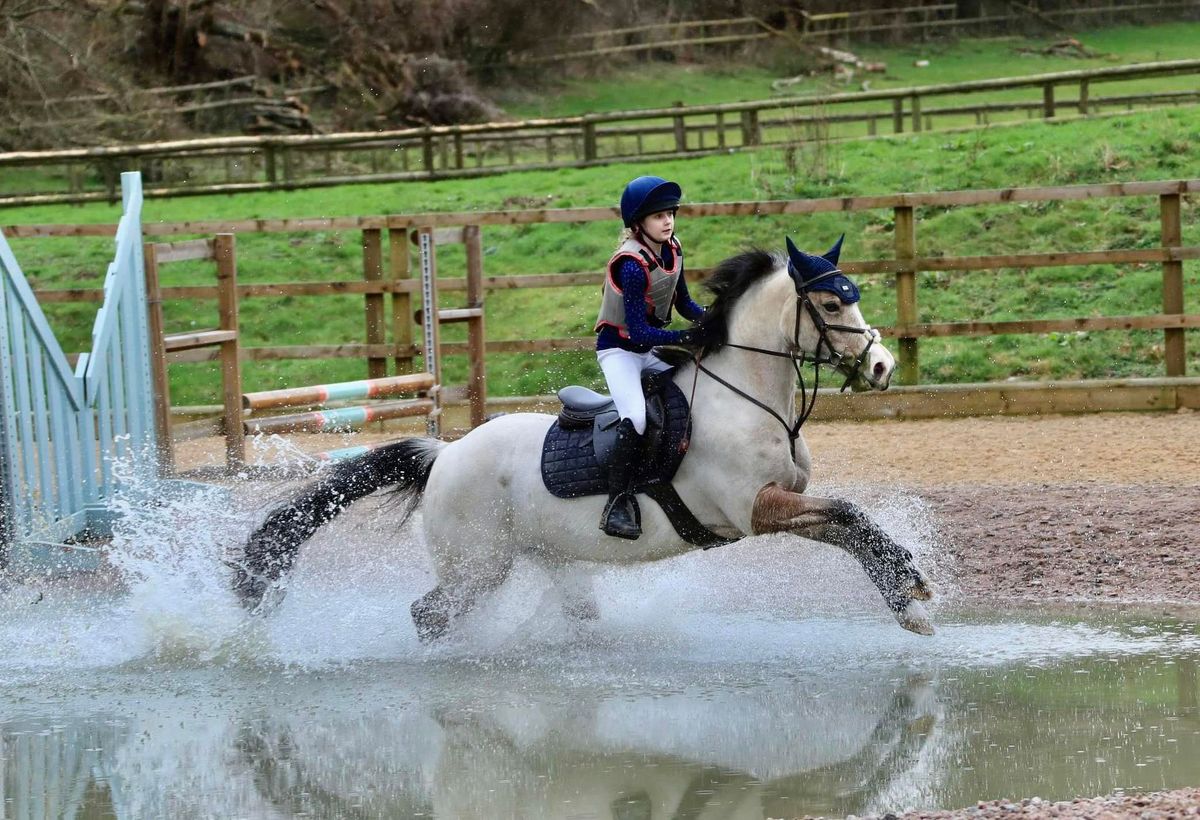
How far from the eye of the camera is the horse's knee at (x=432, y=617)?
570cm

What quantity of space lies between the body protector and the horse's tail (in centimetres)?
95

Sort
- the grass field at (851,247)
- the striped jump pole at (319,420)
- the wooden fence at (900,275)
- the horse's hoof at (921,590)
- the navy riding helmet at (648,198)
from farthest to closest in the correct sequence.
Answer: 1. the grass field at (851,247)
2. the wooden fence at (900,275)
3. the striped jump pole at (319,420)
4. the navy riding helmet at (648,198)
5. the horse's hoof at (921,590)

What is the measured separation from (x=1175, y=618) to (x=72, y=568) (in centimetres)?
504

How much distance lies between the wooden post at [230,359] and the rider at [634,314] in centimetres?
372

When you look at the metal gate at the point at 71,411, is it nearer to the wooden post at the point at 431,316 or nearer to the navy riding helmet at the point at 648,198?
the wooden post at the point at 431,316

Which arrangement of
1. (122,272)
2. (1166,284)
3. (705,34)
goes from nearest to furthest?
(122,272) < (1166,284) < (705,34)

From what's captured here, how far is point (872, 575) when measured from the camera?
203 inches

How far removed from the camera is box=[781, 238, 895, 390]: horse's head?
5133mm

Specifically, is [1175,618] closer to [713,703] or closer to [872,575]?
[872,575]

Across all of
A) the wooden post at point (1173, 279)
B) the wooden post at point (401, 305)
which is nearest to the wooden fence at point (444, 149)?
the wooden post at point (1173, 279)

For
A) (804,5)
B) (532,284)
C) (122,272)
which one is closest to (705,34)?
(804,5)

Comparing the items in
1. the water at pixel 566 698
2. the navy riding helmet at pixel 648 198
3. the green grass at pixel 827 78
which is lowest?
the water at pixel 566 698

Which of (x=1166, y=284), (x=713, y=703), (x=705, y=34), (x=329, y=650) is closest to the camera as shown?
(x=713, y=703)

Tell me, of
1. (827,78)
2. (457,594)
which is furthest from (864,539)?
(827,78)
